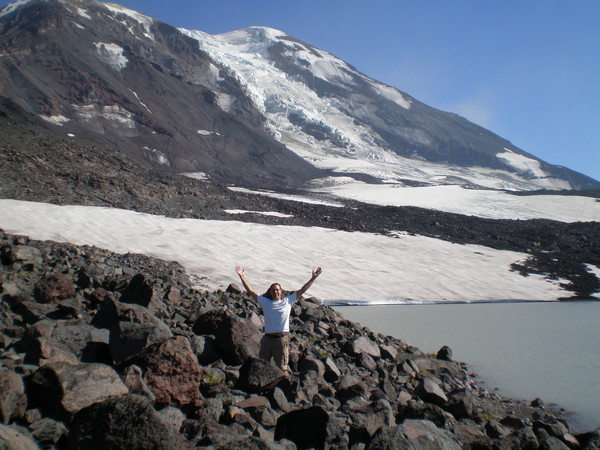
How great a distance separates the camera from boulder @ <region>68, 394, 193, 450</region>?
101 inches

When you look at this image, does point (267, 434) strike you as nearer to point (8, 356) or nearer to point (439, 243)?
point (8, 356)

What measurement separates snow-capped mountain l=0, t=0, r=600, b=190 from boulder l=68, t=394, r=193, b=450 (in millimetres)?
41308

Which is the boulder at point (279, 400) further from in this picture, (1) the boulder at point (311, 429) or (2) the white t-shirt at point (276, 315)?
(2) the white t-shirt at point (276, 315)

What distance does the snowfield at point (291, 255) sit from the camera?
48.9 feet

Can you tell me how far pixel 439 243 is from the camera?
23.0 meters

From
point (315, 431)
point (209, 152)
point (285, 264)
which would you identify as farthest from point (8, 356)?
point (209, 152)

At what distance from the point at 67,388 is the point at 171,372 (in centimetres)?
74

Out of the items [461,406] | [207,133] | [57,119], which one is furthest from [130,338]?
[207,133]

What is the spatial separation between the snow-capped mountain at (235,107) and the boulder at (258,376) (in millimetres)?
40288

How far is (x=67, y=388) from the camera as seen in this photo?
10.0 ft

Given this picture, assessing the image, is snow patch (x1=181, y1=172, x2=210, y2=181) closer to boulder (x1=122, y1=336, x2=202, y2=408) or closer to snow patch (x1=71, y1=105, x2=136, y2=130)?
snow patch (x1=71, y1=105, x2=136, y2=130)

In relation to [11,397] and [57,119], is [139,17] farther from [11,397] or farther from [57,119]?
[11,397]

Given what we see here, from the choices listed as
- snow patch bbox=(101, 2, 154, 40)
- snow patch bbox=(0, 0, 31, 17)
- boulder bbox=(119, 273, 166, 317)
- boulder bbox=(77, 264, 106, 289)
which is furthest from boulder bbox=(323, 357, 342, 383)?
snow patch bbox=(101, 2, 154, 40)

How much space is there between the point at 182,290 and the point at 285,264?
8.13 meters
